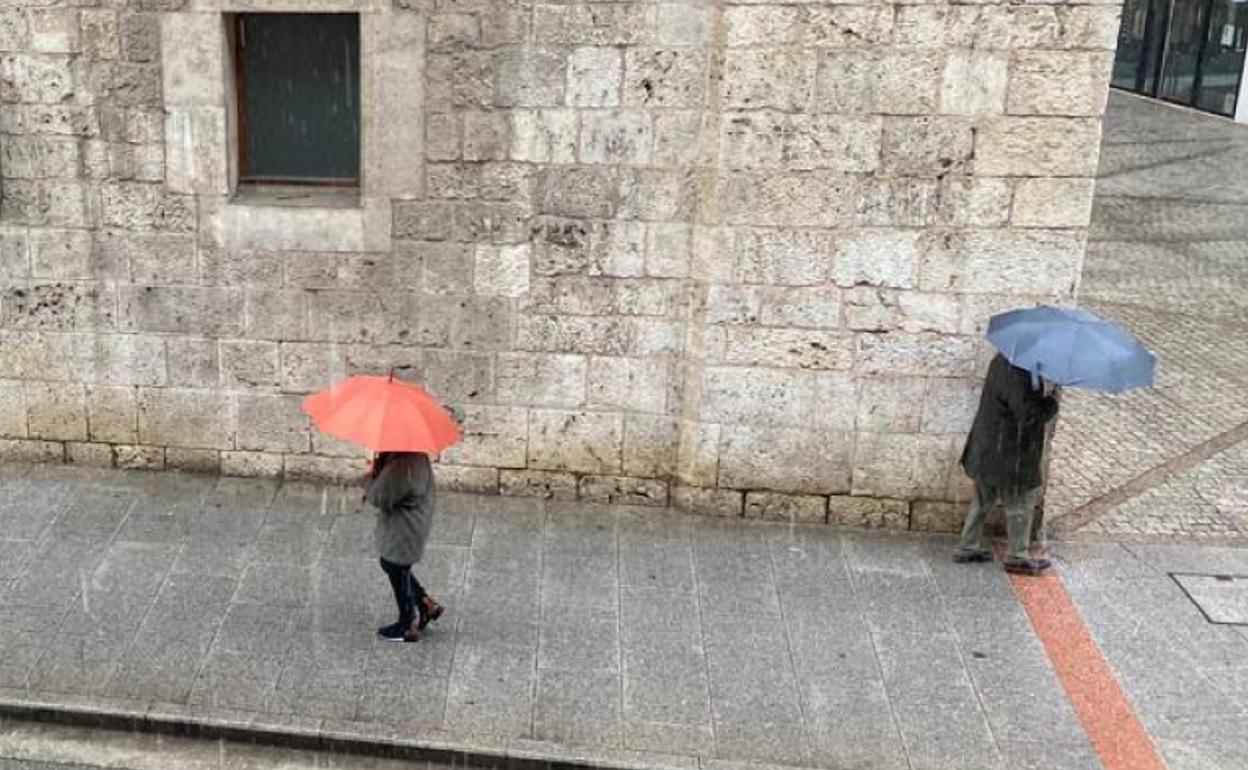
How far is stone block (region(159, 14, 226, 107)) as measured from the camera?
807 cm

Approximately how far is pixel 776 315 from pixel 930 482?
156 centimetres

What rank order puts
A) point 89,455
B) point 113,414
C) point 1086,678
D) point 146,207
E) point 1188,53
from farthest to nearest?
point 1188,53, point 89,455, point 113,414, point 146,207, point 1086,678

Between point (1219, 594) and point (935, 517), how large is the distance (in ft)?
5.90

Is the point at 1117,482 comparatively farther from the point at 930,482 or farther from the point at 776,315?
the point at 776,315

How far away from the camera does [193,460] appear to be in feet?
29.3

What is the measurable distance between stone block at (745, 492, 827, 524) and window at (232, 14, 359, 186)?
3496mm

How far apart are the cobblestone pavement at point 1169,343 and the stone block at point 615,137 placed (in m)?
4.00

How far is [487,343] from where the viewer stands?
8.48 meters

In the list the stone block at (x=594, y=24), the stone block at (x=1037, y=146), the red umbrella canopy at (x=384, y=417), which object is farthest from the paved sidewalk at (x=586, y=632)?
the stone block at (x=594, y=24)

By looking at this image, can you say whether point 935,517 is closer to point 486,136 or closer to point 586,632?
point 586,632

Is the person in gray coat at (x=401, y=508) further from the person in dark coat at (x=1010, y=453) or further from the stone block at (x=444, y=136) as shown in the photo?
the person in dark coat at (x=1010, y=453)

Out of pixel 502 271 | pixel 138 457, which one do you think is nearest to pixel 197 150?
pixel 502 271

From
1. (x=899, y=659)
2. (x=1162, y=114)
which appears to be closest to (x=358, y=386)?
(x=899, y=659)

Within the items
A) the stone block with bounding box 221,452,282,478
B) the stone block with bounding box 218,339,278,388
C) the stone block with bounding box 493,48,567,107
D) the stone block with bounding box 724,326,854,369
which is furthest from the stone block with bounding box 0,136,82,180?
the stone block with bounding box 724,326,854,369
